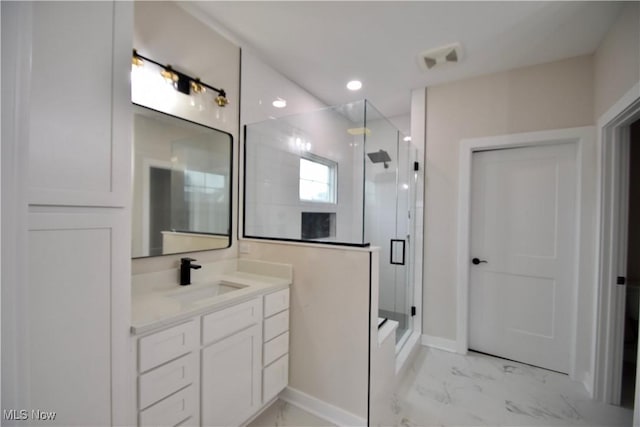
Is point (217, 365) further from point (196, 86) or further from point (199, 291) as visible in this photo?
point (196, 86)

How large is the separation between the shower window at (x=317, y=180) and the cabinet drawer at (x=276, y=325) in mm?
1276

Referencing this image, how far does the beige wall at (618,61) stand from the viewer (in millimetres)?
1652

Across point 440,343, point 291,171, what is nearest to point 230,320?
point 291,171

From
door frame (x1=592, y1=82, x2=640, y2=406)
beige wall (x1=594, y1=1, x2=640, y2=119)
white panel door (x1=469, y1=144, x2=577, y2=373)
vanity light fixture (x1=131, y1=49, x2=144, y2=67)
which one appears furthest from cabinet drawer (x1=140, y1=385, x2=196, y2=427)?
beige wall (x1=594, y1=1, x2=640, y2=119)

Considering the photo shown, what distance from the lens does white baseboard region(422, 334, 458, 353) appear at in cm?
277

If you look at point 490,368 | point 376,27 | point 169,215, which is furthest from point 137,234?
point 490,368

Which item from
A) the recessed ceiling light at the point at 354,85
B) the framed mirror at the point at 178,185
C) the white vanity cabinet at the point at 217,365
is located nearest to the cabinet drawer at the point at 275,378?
the white vanity cabinet at the point at 217,365

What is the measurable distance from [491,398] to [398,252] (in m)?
1.33

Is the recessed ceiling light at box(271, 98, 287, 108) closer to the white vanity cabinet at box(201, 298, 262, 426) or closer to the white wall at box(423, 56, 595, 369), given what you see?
the white wall at box(423, 56, 595, 369)

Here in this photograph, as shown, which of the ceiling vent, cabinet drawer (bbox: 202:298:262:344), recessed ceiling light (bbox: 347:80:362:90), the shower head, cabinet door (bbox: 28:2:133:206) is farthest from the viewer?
recessed ceiling light (bbox: 347:80:362:90)

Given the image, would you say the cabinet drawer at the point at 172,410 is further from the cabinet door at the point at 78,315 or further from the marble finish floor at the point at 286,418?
the marble finish floor at the point at 286,418

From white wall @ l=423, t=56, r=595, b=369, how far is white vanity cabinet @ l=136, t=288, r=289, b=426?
175 centimetres

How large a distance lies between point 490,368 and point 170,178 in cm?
305

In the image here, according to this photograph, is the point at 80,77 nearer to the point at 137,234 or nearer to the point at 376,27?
the point at 137,234
